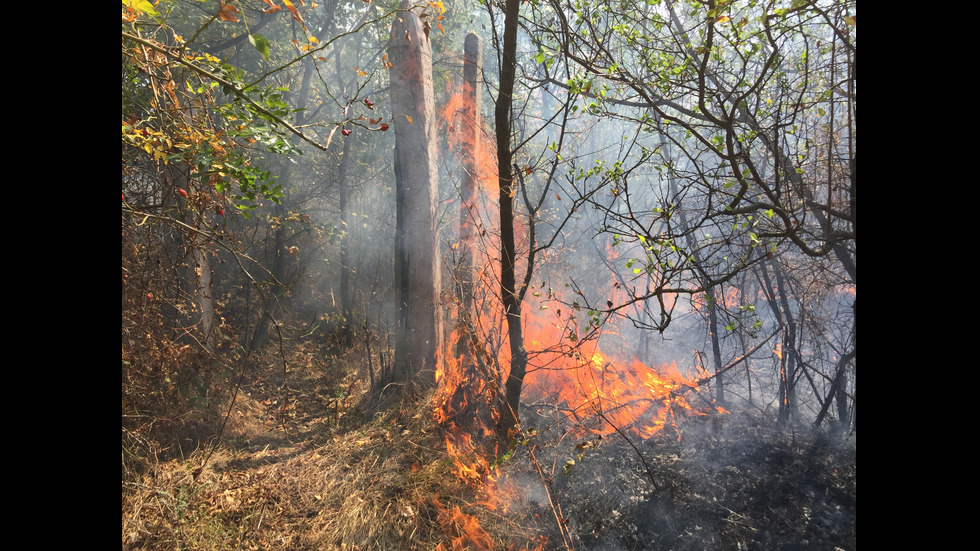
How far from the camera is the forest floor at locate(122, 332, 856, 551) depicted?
310cm

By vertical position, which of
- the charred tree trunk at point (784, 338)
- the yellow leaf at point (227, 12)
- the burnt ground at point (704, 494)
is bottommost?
the burnt ground at point (704, 494)

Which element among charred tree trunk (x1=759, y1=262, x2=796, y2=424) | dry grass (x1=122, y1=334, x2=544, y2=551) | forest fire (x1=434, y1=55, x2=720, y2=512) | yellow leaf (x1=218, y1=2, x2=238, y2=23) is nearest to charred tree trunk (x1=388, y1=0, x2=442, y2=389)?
forest fire (x1=434, y1=55, x2=720, y2=512)

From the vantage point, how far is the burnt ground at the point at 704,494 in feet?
10.9

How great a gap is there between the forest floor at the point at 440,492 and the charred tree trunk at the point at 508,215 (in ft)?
2.57

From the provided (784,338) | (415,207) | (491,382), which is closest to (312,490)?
(491,382)

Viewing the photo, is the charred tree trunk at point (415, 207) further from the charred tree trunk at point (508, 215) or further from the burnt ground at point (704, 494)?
the burnt ground at point (704, 494)

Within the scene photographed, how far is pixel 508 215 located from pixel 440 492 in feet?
8.22

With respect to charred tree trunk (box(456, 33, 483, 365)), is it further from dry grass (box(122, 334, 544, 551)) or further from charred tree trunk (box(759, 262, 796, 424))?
charred tree trunk (box(759, 262, 796, 424))

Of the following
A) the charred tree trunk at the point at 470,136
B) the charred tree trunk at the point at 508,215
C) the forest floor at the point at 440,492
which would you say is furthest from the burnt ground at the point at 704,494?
the charred tree trunk at the point at 470,136

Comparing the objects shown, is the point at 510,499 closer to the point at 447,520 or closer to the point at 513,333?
the point at 447,520

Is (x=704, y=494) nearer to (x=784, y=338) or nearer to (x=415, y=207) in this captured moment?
(x=784, y=338)
